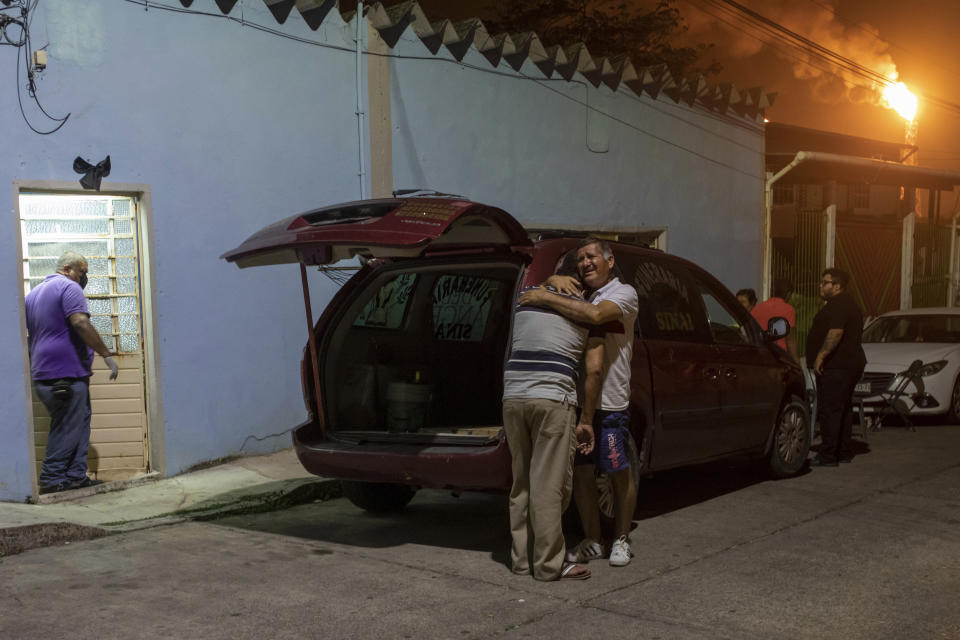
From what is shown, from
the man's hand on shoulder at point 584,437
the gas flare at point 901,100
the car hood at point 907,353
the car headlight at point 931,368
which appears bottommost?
the car headlight at point 931,368

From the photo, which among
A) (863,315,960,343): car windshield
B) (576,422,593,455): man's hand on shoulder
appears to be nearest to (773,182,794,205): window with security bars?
(863,315,960,343): car windshield

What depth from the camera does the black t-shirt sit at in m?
8.84

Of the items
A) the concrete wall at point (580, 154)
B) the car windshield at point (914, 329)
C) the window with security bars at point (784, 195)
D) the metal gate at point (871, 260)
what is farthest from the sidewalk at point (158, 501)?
the window with security bars at point (784, 195)

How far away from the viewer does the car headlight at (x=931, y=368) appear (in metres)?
11.3

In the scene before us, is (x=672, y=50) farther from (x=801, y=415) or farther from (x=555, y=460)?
(x=555, y=460)

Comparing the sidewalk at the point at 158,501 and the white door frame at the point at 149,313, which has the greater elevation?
the white door frame at the point at 149,313

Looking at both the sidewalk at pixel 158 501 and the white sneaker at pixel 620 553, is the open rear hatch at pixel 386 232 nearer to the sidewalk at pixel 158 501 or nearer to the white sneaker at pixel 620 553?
the white sneaker at pixel 620 553

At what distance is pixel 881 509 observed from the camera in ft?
23.4

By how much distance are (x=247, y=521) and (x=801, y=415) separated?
14.7 feet

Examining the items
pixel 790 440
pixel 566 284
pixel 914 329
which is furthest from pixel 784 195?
pixel 566 284

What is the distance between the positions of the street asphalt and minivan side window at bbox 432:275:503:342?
4.17ft

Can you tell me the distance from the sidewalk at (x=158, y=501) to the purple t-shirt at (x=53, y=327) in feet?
3.05

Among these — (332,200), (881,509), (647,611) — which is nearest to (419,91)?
(332,200)

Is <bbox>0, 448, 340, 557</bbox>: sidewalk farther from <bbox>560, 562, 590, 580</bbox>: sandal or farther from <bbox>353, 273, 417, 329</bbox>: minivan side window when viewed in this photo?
<bbox>560, 562, 590, 580</bbox>: sandal
